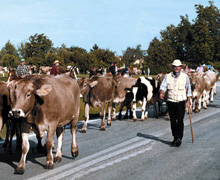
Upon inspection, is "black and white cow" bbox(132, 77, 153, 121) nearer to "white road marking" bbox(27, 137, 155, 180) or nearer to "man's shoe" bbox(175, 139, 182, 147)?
"white road marking" bbox(27, 137, 155, 180)

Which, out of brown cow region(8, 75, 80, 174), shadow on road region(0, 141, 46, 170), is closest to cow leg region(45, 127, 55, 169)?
brown cow region(8, 75, 80, 174)

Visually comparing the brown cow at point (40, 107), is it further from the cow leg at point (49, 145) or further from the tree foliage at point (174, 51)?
the tree foliage at point (174, 51)

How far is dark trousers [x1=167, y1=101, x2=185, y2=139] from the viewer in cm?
1030

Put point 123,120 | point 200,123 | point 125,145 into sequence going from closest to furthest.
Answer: point 125,145 → point 200,123 → point 123,120

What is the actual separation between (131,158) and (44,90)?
273 centimetres

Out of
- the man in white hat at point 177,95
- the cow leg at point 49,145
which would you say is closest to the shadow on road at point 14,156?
the cow leg at point 49,145

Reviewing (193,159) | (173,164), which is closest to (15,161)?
(173,164)

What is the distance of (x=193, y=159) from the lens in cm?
870

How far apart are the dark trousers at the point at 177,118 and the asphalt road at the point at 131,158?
1.31ft

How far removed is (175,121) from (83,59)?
7122 centimetres

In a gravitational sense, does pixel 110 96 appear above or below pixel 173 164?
above

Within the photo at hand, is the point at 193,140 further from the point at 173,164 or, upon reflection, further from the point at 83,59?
the point at 83,59

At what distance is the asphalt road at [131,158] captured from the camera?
7420 mm

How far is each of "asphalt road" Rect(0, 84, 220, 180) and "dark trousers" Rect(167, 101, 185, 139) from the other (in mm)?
399
